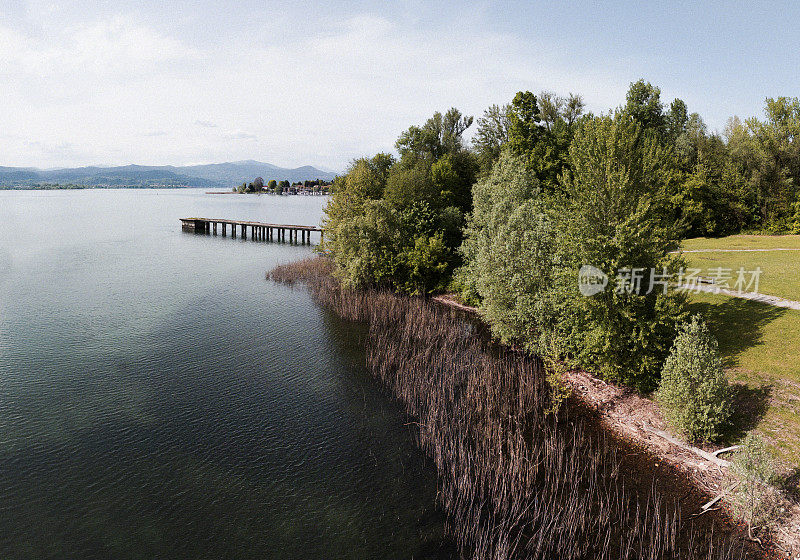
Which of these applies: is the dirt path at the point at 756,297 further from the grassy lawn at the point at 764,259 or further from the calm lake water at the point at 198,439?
the calm lake water at the point at 198,439

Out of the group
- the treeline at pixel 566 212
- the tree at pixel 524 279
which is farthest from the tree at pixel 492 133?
the tree at pixel 524 279

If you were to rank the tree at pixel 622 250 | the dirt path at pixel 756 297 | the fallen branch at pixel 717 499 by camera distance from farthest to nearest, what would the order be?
the dirt path at pixel 756 297
the tree at pixel 622 250
the fallen branch at pixel 717 499

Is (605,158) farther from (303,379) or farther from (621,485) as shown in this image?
(303,379)

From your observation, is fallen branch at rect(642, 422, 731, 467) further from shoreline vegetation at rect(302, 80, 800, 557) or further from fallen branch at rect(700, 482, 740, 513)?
fallen branch at rect(700, 482, 740, 513)

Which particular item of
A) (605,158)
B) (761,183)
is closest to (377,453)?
(605,158)

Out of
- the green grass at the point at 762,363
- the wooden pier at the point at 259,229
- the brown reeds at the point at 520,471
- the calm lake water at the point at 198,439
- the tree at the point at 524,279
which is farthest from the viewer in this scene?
the wooden pier at the point at 259,229

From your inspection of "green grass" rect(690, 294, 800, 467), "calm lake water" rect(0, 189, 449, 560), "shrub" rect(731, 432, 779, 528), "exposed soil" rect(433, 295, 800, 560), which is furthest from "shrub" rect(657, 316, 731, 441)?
"calm lake water" rect(0, 189, 449, 560)

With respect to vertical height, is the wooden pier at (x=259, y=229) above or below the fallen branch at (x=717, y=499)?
above
